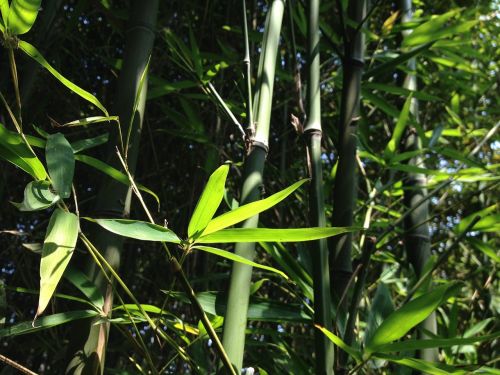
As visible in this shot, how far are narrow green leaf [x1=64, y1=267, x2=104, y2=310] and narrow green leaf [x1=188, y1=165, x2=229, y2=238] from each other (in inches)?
7.6

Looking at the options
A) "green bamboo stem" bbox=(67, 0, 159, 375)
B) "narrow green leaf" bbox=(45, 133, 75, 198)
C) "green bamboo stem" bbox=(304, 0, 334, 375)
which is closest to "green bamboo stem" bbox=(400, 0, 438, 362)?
"green bamboo stem" bbox=(304, 0, 334, 375)

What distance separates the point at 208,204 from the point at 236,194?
0.99 m

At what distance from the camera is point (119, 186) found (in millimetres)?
741

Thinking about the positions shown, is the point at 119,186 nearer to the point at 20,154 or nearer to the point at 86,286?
the point at 86,286

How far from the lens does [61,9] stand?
3.94ft

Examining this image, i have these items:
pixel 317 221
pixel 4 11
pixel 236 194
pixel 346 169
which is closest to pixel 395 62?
pixel 346 169

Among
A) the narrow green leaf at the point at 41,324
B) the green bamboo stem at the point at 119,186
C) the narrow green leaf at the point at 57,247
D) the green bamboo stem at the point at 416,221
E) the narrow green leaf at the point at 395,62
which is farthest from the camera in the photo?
the green bamboo stem at the point at 416,221

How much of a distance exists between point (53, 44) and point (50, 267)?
0.89 meters

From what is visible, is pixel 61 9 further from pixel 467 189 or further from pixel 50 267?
pixel 467 189

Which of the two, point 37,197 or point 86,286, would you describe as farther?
point 86,286

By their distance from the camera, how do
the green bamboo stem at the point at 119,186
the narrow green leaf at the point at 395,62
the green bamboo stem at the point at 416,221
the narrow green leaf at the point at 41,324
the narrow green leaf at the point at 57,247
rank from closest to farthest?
1. the narrow green leaf at the point at 57,247
2. the narrow green leaf at the point at 41,324
3. the green bamboo stem at the point at 119,186
4. the narrow green leaf at the point at 395,62
5. the green bamboo stem at the point at 416,221

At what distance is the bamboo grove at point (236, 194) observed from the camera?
0.49m

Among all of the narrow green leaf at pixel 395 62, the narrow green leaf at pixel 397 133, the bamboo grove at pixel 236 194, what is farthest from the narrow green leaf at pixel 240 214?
the narrow green leaf at pixel 397 133

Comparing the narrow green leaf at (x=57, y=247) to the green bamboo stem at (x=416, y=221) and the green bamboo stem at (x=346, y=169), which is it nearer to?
the green bamboo stem at (x=346, y=169)
